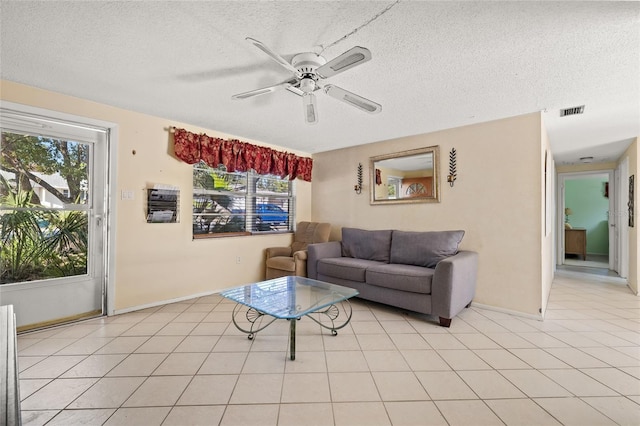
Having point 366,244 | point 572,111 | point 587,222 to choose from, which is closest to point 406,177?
point 366,244

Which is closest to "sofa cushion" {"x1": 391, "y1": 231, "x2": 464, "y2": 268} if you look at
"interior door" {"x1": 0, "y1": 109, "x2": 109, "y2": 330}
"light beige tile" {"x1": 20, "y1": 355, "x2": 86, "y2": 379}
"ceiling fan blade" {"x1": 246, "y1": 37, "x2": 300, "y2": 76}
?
"ceiling fan blade" {"x1": 246, "y1": 37, "x2": 300, "y2": 76}

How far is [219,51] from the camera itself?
1.91 metres

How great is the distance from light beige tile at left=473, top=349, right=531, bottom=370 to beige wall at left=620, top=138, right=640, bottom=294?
336 cm

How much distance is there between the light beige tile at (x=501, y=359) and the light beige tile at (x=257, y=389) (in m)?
1.56

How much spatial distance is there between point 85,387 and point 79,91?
2515mm

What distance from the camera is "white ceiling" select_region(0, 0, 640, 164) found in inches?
61.0

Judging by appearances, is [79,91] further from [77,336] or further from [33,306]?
[77,336]

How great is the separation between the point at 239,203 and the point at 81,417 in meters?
2.98

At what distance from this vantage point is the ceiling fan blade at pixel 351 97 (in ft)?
6.59

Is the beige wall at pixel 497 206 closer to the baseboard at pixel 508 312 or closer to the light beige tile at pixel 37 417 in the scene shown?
the baseboard at pixel 508 312

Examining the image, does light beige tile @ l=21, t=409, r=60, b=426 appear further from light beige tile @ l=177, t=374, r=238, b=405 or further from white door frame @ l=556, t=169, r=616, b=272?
white door frame @ l=556, t=169, r=616, b=272

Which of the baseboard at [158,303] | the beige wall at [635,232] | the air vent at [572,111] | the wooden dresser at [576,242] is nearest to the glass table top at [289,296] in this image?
the baseboard at [158,303]

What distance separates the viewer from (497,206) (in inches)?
126

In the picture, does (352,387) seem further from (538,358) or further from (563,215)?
(563,215)
